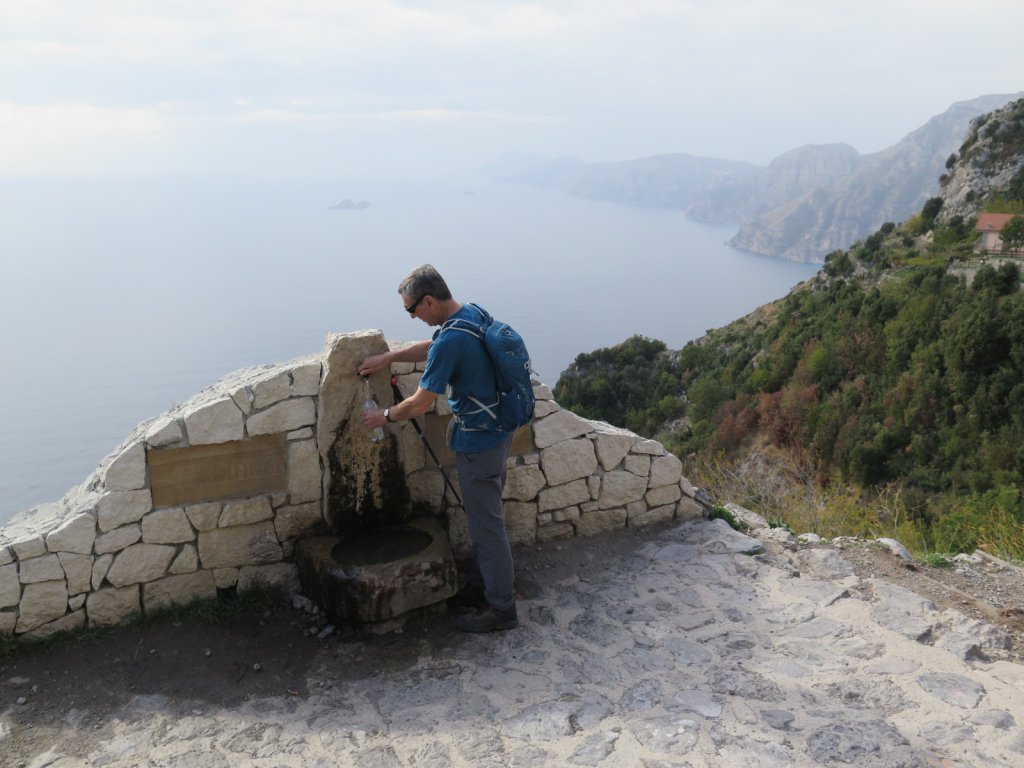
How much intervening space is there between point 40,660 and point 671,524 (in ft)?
14.1

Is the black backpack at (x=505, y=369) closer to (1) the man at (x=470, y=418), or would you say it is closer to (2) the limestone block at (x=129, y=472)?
(1) the man at (x=470, y=418)

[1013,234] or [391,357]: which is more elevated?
[391,357]

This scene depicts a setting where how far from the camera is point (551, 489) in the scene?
18.5 feet

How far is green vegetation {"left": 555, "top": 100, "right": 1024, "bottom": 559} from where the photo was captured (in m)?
32.7

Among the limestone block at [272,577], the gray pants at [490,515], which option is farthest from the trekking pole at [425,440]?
the limestone block at [272,577]

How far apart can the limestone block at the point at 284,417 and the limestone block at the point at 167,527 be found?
0.65 m

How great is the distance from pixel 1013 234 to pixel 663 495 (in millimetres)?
48119

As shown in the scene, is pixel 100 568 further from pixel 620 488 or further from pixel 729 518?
pixel 729 518

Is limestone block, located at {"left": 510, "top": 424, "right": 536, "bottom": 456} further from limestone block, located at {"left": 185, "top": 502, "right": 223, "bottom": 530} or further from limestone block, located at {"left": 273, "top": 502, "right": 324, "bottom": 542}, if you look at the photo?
limestone block, located at {"left": 185, "top": 502, "right": 223, "bottom": 530}

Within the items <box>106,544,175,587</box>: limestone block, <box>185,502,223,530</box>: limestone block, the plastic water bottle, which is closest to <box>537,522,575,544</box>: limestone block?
the plastic water bottle

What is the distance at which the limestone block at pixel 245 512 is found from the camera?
15.6 ft

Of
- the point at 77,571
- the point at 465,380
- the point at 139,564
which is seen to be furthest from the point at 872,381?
the point at 77,571

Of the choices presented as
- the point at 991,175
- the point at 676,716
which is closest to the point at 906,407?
the point at 991,175

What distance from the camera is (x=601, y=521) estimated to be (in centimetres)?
584
